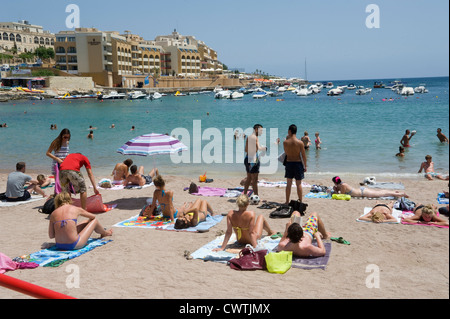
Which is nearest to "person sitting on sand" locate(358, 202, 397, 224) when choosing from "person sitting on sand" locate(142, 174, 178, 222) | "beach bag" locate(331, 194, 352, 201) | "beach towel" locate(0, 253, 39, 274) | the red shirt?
"beach bag" locate(331, 194, 352, 201)

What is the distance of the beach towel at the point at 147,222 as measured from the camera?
300 inches

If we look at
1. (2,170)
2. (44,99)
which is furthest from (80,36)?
(2,170)

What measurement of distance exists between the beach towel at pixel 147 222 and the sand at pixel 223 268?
0.20 m

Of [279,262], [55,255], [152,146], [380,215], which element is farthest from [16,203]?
[380,215]

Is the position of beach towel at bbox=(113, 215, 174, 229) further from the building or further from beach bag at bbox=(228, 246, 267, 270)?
the building

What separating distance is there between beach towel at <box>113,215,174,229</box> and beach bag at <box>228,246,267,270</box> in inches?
86.9

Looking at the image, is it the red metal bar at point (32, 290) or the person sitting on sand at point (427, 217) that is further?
the person sitting on sand at point (427, 217)

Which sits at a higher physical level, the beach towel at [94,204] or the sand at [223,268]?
the beach towel at [94,204]

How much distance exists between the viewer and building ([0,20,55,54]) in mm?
114188

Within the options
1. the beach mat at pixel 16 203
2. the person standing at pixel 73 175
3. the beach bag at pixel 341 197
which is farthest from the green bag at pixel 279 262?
the beach mat at pixel 16 203

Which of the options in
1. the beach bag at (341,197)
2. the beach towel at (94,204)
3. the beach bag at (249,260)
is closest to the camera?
the beach bag at (249,260)

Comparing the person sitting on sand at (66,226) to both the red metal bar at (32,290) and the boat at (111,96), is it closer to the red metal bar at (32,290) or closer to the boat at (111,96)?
the red metal bar at (32,290)

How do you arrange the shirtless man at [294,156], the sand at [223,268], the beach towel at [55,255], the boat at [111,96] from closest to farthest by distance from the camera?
the sand at [223,268]
the beach towel at [55,255]
the shirtless man at [294,156]
the boat at [111,96]

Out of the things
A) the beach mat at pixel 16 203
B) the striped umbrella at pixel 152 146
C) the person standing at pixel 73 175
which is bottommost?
the beach mat at pixel 16 203
